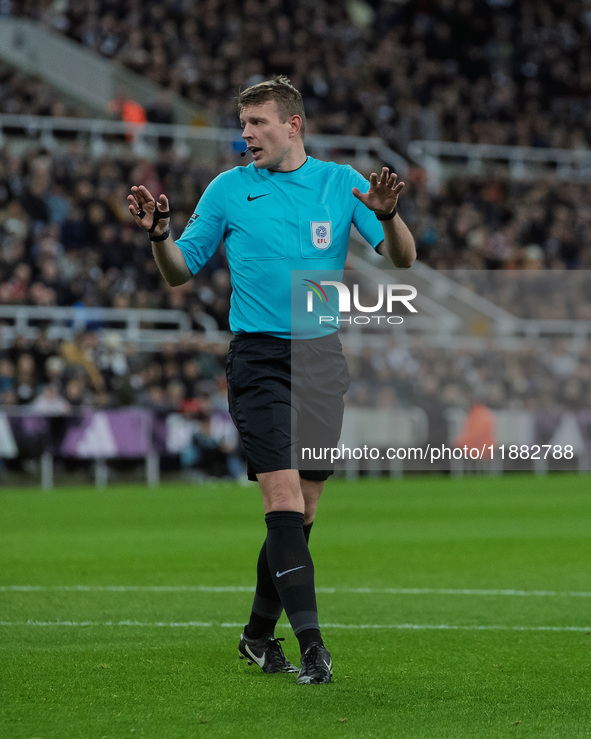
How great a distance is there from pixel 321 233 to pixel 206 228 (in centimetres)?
50

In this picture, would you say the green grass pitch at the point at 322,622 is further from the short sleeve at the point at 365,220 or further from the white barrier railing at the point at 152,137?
the white barrier railing at the point at 152,137

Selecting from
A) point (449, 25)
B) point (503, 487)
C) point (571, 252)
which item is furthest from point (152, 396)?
point (449, 25)

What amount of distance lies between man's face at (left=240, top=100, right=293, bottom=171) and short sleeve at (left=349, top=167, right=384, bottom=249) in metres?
0.32

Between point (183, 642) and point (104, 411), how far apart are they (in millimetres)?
13185

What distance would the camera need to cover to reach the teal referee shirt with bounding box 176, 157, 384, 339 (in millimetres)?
5434

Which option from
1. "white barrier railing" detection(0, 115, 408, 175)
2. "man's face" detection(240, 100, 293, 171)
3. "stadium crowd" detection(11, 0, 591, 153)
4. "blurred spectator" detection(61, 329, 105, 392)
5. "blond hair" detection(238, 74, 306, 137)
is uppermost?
"stadium crowd" detection(11, 0, 591, 153)

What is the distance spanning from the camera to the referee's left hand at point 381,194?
5156mm

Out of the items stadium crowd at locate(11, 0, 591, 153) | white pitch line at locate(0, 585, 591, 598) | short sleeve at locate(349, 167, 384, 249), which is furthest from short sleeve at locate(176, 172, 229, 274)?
stadium crowd at locate(11, 0, 591, 153)

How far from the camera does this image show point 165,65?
1056 inches

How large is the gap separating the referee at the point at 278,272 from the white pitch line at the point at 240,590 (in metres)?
2.77

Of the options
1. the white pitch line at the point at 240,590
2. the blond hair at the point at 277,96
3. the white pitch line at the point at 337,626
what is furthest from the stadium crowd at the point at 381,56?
the blond hair at the point at 277,96

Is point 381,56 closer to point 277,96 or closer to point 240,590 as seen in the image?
point 240,590

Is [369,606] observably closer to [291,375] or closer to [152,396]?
[291,375]

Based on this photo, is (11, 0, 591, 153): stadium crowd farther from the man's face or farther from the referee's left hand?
the referee's left hand
